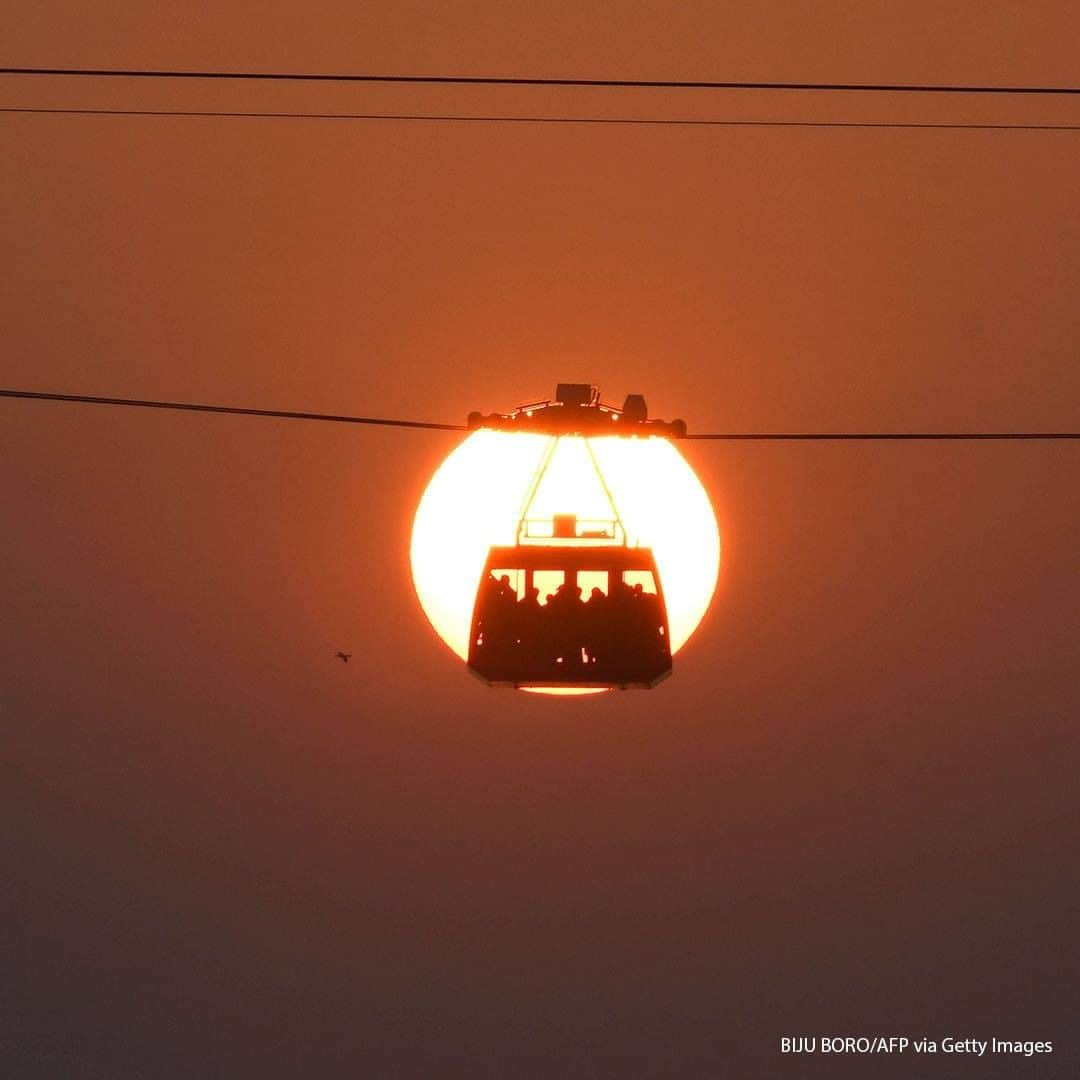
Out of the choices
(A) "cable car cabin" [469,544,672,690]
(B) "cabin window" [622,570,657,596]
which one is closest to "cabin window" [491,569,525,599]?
(A) "cable car cabin" [469,544,672,690]

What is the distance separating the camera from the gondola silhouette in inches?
104

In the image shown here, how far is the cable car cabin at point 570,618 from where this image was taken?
8.65 feet

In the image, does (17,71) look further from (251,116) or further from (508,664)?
(508,664)

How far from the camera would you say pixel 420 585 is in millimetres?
2781

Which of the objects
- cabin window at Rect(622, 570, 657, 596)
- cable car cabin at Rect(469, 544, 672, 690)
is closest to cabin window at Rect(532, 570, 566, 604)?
cable car cabin at Rect(469, 544, 672, 690)

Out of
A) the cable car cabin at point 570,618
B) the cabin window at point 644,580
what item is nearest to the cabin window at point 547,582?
the cable car cabin at point 570,618

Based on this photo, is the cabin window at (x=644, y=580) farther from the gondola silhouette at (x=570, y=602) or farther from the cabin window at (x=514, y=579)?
the cabin window at (x=514, y=579)

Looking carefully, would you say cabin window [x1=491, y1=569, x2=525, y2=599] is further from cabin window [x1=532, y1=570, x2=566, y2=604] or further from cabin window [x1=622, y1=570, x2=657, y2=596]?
cabin window [x1=622, y1=570, x2=657, y2=596]

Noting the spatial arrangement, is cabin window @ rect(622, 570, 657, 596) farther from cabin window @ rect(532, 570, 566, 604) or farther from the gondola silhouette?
cabin window @ rect(532, 570, 566, 604)

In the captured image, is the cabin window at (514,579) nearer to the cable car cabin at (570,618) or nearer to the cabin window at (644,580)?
the cable car cabin at (570,618)

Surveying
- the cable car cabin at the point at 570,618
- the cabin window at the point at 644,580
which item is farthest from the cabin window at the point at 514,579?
the cabin window at the point at 644,580

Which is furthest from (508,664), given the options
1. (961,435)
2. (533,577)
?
(961,435)

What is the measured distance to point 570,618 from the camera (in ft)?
8.70

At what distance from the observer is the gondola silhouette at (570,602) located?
8.66 ft
